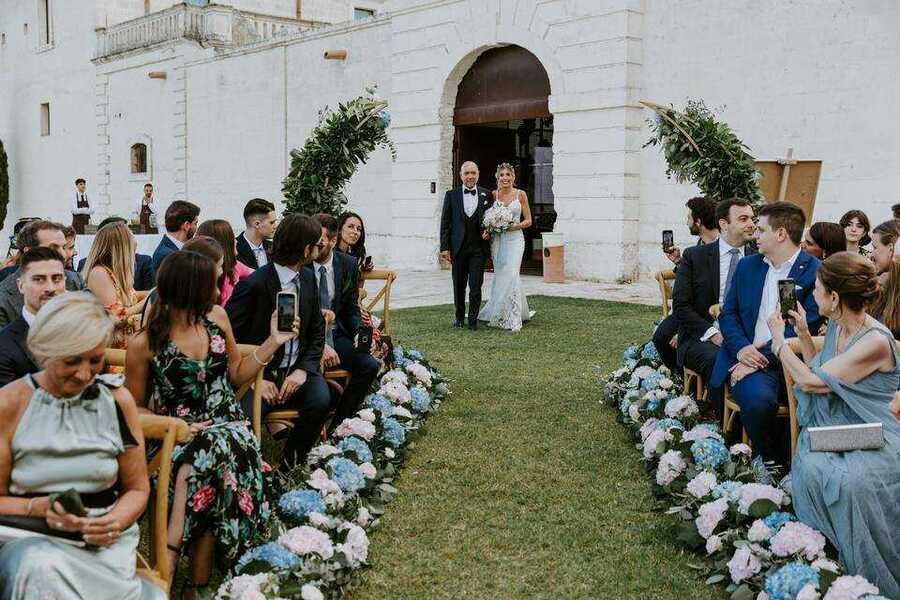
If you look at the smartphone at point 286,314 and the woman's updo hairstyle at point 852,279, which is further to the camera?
the smartphone at point 286,314

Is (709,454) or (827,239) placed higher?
(827,239)

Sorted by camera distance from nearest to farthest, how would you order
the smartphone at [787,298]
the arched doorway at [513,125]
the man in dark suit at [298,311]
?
the smartphone at [787,298] → the man in dark suit at [298,311] → the arched doorway at [513,125]

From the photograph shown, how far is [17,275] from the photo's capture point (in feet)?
14.5

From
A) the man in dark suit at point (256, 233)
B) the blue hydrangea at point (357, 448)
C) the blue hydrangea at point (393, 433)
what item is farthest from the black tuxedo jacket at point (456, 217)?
the blue hydrangea at point (357, 448)

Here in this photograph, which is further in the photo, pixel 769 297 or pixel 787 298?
pixel 769 297

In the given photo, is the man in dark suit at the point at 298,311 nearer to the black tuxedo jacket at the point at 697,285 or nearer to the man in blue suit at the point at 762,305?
the man in blue suit at the point at 762,305

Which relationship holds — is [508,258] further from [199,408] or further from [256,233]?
[199,408]

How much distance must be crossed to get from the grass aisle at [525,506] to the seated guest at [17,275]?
1.97 m

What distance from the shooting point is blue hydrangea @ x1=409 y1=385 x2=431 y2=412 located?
587 cm

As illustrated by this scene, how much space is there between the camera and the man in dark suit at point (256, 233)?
6.15 metres

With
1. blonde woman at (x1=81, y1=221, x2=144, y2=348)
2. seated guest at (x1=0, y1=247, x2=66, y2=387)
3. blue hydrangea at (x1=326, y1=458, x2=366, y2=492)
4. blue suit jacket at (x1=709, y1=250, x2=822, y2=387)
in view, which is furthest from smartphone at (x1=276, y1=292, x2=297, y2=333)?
blue suit jacket at (x1=709, y1=250, x2=822, y2=387)

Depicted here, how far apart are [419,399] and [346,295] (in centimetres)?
82

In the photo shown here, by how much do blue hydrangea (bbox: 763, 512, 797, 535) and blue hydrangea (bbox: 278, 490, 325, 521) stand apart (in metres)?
1.74

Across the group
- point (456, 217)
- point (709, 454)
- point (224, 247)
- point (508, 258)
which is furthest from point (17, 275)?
point (508, 258)
